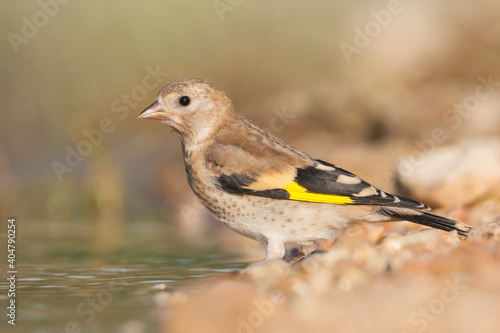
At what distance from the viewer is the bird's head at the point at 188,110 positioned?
21.6 feet

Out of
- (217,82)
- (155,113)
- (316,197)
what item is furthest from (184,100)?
(217,82)

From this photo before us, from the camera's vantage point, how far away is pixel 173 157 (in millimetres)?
12266

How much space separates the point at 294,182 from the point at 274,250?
0.50 m

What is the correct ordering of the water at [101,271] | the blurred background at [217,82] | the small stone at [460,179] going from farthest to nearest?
the blurred background at [217,82] → the small stone at [460,179] → the water at [101,271]

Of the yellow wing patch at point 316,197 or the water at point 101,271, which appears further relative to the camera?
the yellow wing patch at point 316,197

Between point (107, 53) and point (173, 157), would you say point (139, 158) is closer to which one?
point (173, 157)

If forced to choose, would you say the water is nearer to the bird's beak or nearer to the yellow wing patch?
the yellow wing patch

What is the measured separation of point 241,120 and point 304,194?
103 cm

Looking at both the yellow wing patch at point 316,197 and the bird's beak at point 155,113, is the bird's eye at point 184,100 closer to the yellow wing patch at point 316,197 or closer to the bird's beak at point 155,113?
the bird's beak at point 155,113

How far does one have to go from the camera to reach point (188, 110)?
6621 millimetres

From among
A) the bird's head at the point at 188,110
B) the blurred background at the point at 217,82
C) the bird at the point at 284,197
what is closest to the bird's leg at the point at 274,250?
the bird at the point at 284,197

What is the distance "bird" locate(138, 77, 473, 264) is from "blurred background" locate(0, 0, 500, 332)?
3.85m

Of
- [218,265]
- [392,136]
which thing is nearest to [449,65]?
[392,136]

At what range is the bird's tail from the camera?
5926 mm
